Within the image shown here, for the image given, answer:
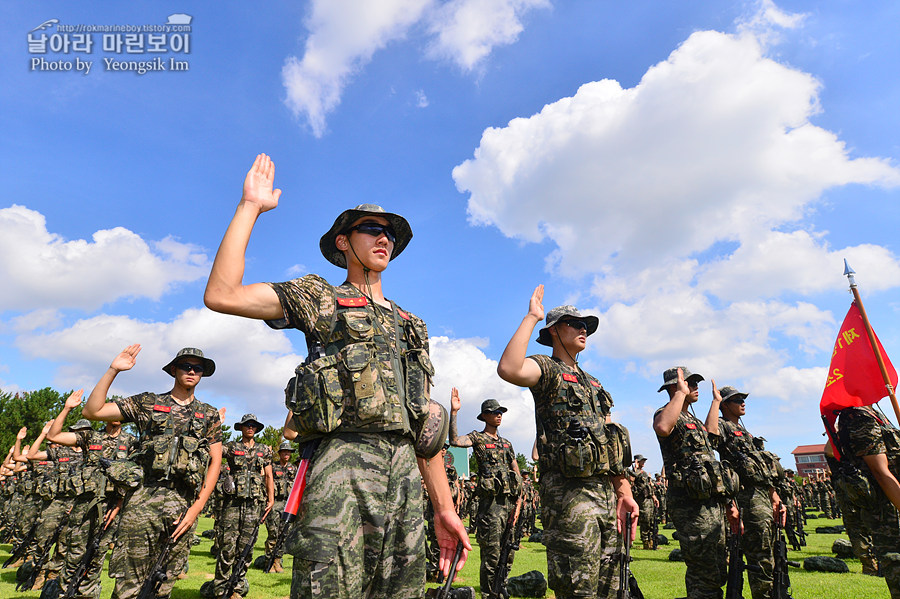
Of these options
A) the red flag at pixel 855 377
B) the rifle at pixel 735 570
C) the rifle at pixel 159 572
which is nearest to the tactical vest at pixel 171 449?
the rifle at pixel 159 572

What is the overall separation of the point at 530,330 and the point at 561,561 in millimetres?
2115

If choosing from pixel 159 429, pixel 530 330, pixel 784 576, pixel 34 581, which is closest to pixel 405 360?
pixel 530 330

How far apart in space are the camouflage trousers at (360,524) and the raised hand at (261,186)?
121cm

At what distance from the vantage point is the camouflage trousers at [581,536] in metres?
4.57

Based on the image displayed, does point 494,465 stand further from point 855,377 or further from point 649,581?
point 855,377

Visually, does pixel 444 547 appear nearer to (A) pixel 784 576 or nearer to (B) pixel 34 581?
(A) pixel 784 576

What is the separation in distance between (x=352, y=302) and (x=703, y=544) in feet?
21.1

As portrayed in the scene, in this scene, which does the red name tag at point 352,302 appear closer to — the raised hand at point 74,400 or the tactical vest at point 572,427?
the tactical vest at point 572,427

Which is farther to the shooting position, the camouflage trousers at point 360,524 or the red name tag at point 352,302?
the red name tag at point 352,302

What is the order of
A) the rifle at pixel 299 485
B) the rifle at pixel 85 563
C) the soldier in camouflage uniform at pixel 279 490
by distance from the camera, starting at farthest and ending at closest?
the soldier in camouflage uniform at pixel 279 490 → the rifle at pixel 85 563 → the rifle at pixel 299 485

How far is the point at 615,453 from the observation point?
5.02 metres

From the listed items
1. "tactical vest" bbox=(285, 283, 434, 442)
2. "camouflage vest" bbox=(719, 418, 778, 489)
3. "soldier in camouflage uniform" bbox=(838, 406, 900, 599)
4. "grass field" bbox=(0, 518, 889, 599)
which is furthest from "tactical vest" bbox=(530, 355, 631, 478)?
"grass field" bbox=(0, 518, 889, 599)

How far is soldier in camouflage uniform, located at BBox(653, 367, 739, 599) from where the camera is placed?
22.6 ft

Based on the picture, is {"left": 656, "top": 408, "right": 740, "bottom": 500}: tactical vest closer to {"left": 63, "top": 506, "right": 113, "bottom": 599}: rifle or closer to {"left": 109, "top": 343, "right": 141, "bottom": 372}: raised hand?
{"left": 109, "top": 343, "right": 141, "bottom": 372}: raised hand
